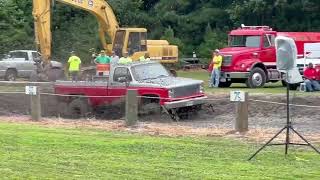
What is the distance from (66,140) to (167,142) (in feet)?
6.84

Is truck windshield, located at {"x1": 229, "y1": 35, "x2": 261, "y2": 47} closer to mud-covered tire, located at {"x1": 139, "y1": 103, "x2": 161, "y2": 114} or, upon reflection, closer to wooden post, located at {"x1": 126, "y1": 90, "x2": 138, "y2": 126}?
mud-covered tire, located at {"x1": 139, "y1": 103, "x2": 161, "y2": 114}

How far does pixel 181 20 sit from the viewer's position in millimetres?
64688

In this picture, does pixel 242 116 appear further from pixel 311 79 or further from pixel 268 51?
pixel 268 51

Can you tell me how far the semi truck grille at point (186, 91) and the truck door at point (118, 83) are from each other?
5.68ft

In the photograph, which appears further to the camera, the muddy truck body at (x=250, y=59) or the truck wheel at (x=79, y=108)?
the muddy truck body at (x=250, y=59)

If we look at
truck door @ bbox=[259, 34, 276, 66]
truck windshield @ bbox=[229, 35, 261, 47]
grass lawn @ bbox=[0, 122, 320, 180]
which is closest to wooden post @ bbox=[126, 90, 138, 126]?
grass lawn @ bbox=[0, 122, 320, 180]

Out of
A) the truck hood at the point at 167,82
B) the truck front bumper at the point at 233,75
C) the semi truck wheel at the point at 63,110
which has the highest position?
the truck hood at the point at 167,82

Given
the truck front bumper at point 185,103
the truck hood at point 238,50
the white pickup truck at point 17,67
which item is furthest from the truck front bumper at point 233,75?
the white pickup truck at point 17,67

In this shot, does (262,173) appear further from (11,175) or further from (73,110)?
(73,110)

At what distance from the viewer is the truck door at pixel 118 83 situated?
22.9 metres

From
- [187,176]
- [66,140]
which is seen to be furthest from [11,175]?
[66,140]

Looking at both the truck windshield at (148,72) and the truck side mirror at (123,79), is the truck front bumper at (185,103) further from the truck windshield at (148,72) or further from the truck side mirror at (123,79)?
the truck side mirror at (123,79)

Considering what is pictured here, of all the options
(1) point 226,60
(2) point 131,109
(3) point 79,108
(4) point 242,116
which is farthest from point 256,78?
(4) point 242,116

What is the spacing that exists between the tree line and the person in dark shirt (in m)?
26.6
